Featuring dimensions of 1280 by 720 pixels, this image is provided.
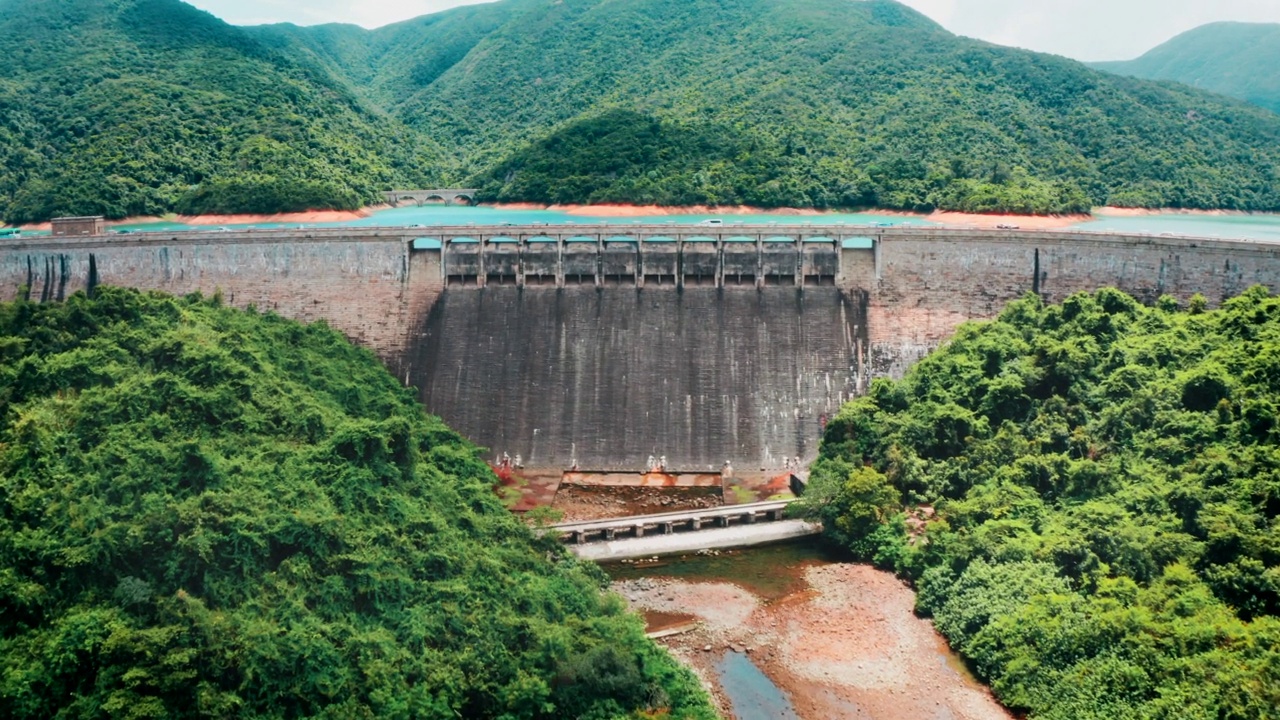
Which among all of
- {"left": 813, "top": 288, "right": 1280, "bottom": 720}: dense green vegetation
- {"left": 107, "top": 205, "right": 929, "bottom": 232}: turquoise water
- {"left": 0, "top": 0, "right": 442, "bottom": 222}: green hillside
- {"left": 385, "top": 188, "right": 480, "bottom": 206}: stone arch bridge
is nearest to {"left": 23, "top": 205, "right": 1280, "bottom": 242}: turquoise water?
{"left": 107, "top": 205, "right": 929, "bottom": 232}: turquoise water

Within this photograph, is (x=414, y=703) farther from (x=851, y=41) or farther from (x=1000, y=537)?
(x=851, y=41)

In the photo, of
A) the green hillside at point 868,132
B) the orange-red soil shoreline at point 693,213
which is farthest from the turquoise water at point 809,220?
the green hillside at point 868,132

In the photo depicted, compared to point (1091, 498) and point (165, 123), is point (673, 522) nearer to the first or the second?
point (1091, 498)

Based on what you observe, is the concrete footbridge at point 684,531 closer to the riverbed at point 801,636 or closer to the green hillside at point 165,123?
the riverbed at point 801,636

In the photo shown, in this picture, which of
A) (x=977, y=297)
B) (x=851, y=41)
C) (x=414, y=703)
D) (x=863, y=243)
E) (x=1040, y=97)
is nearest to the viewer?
(x=414, y=703)

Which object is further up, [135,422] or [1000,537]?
[135,422]

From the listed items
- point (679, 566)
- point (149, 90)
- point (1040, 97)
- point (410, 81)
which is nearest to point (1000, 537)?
point (679, 566)

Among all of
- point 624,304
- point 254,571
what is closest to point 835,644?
point 254,571
